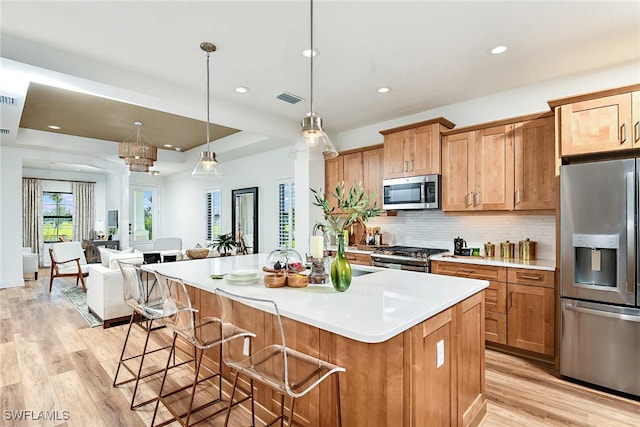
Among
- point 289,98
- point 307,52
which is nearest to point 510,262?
point 307,52

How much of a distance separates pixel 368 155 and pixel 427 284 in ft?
9.70

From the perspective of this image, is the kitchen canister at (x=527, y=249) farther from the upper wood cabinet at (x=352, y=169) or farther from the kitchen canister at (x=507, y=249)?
the upper wood cabinet at (x=352, y=169)

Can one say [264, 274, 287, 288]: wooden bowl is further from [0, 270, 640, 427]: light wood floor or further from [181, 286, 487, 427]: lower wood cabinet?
[0, 270, 640, 427]: light wood floor

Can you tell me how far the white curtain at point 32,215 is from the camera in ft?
29.0

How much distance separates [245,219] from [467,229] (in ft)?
15.2

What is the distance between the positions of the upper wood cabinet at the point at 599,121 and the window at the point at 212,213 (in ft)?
22.9

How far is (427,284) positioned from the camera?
223cm

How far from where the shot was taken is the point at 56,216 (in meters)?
9.50

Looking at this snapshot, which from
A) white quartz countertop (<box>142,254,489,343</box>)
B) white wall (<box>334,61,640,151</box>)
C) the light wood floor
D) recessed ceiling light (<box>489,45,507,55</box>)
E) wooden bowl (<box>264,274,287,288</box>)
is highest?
recessed ceiling light (<box>489,45,507,55</box>)

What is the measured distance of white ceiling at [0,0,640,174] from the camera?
2.28 metres

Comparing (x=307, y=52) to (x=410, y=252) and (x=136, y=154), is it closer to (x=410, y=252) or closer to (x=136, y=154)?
(x=410, y=252)

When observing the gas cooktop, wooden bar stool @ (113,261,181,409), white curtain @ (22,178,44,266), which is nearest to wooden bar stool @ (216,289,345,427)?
wooden bar stool @ (113,261,181,409)

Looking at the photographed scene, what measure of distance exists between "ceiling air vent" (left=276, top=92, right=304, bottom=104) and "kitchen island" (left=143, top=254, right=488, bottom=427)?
239 cm

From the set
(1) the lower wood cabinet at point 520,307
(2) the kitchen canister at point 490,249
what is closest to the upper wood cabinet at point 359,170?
(2) the kitchen canister at point 490,249
